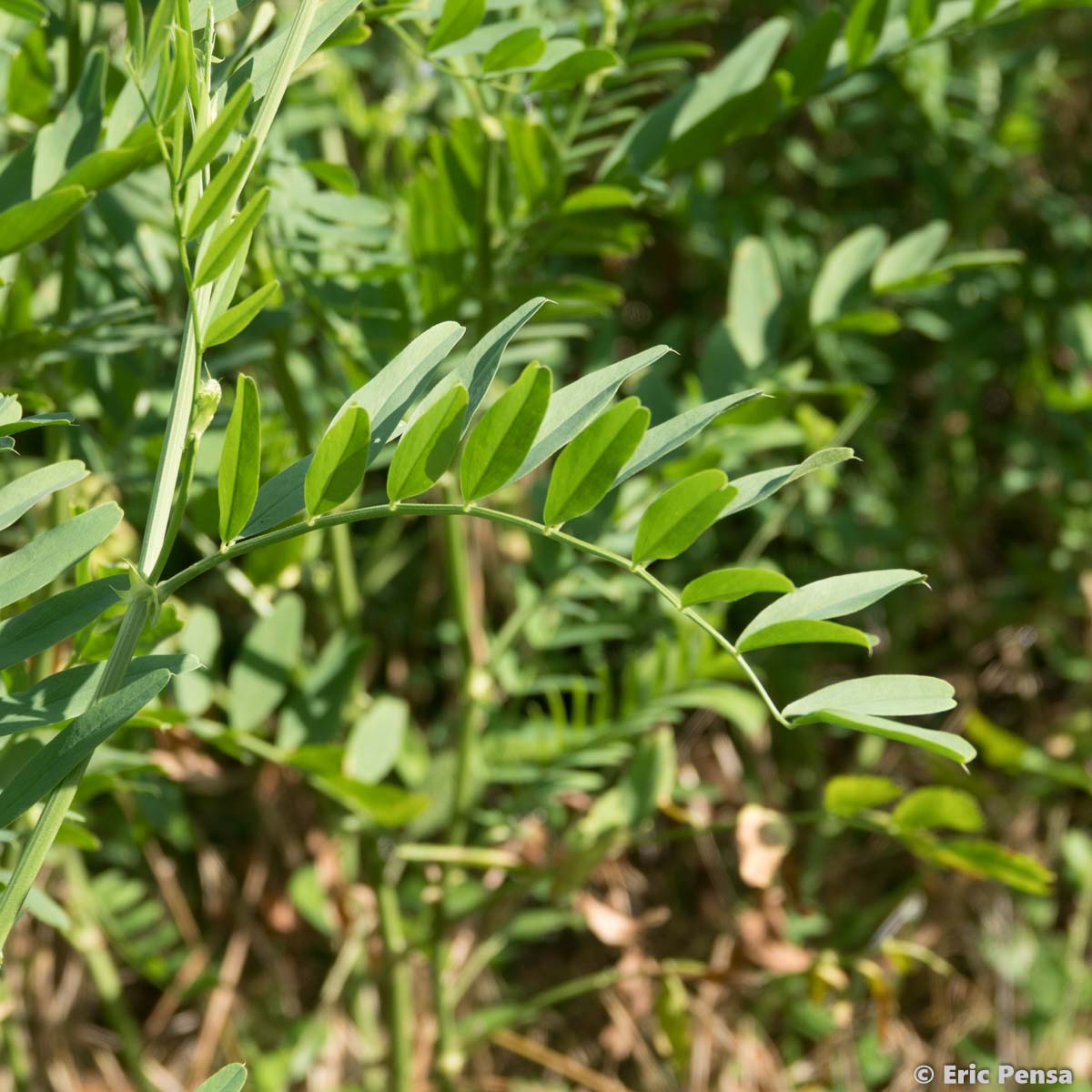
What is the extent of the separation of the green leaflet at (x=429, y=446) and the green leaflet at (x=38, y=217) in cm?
15

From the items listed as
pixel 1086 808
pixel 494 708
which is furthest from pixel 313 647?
pixel 1086 808

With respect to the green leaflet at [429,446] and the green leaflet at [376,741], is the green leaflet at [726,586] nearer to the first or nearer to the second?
the green leaflet at [429,446]

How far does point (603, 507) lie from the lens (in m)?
0.68

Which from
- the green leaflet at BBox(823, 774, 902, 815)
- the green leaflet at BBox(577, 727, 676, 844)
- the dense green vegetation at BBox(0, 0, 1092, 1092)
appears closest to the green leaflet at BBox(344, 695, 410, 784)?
the dense green vegetation at BBox(0, 0, 1092, 1092)

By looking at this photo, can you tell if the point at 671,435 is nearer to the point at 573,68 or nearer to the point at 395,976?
the point at 573,68

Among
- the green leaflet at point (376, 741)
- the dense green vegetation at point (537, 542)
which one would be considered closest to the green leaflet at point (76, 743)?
the dense green vegetation at point (537, 542)

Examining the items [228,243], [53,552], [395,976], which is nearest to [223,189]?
[228,243]

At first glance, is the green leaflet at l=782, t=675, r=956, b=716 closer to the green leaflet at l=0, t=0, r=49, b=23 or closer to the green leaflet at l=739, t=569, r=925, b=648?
the green leaflet at l=739, t=569, r=925, b=648

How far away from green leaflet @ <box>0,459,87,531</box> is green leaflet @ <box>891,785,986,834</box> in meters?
0.47

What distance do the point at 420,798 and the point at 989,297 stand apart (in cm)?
79

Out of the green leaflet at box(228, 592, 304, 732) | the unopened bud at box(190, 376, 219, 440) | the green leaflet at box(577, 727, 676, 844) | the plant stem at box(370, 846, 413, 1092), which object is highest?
the unopened bud at box(190, 376, 219, 440)

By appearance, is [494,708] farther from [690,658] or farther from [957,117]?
[957,117]

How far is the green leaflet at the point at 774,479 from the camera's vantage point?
13.2 inches

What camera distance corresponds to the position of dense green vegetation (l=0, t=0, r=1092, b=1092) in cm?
38
